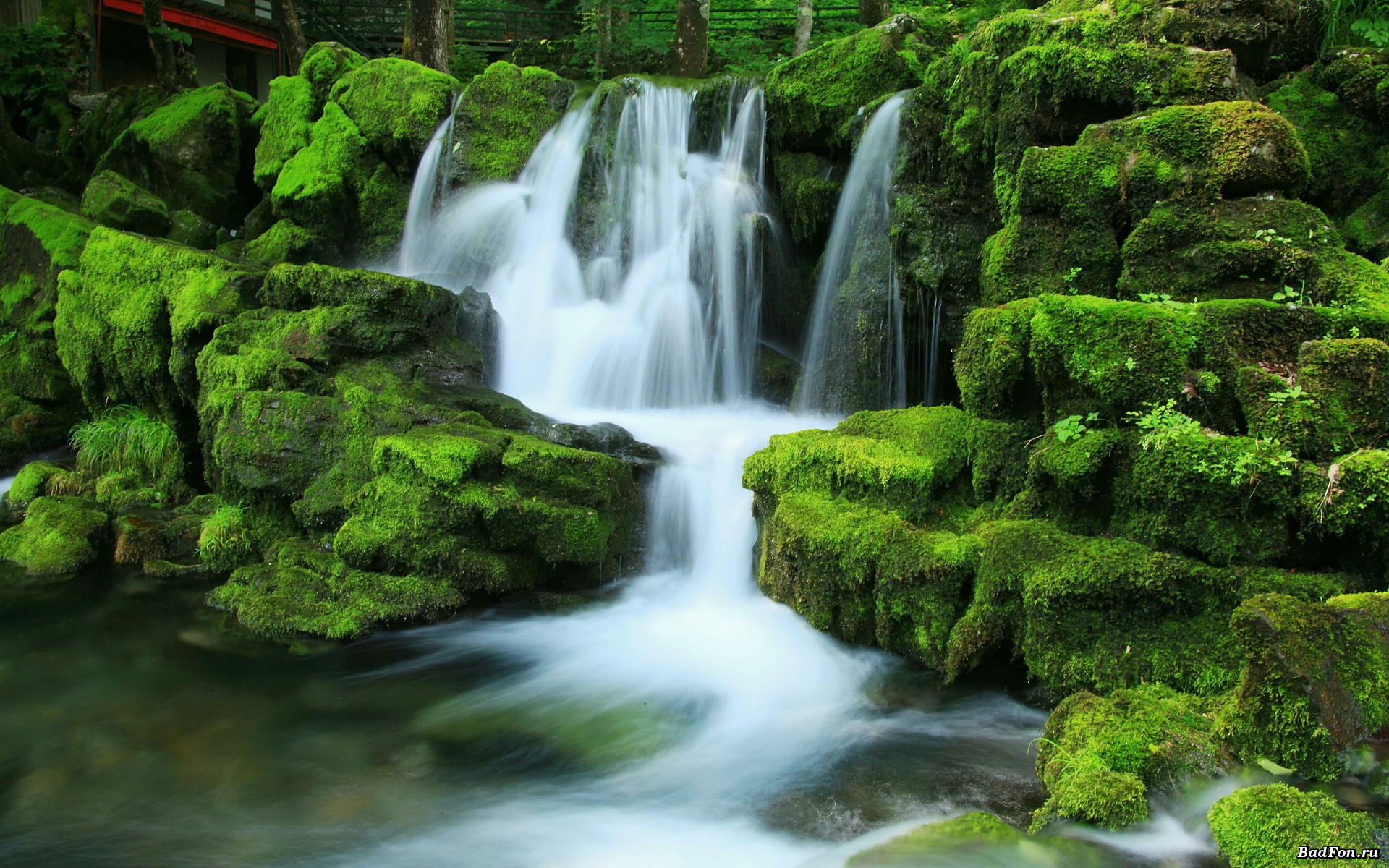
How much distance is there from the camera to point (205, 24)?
78.5 ft

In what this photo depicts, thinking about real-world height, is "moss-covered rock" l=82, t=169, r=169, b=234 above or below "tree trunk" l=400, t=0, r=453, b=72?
below

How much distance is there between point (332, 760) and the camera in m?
5.16

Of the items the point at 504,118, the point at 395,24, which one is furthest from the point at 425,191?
the point at 395,24

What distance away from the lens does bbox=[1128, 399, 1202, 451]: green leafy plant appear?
487cm

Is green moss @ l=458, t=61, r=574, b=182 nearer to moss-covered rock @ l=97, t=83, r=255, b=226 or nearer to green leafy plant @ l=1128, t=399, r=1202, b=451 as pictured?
moss-covered rock @ l=97, t=83, r=255, b=226

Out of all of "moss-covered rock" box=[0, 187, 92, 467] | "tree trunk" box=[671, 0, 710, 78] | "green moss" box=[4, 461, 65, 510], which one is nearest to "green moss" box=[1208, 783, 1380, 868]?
"green moss" box=[4, 461, 65, 510]

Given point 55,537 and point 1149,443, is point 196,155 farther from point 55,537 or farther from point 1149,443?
point 1149,443

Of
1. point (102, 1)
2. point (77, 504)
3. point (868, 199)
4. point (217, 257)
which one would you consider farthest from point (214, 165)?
point (102, 1)

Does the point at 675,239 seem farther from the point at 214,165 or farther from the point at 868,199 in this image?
the point at 214,165

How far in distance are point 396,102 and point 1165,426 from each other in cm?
1149

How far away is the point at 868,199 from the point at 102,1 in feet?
68.9

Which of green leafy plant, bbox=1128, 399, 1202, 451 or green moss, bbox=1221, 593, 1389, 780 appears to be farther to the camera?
green leafy plant, bbox=1128, 399, 1202, 451

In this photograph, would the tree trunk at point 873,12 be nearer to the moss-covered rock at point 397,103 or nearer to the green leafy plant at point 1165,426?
the moss-covered rock at point 397,103

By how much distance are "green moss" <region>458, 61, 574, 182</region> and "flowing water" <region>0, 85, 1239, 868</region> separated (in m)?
5.49
